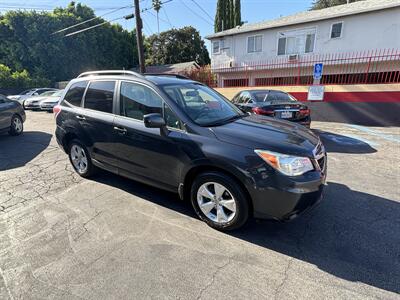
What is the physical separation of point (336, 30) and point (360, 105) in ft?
29.8

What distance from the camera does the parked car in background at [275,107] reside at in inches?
245

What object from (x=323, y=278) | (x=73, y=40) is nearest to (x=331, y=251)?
(x=323, y=278)

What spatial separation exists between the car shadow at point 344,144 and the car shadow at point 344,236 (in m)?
2.58

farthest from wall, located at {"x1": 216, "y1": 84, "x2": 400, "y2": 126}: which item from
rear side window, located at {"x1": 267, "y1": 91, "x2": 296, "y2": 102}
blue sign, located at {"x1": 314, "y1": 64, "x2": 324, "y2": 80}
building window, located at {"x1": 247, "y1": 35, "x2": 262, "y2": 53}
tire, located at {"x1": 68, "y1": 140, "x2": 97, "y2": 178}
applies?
building window, located at {"x1": 247, "y1": 35, "x2": 262, "y2": 53}

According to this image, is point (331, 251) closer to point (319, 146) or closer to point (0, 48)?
point (319, 146)

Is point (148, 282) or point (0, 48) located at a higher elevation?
point (0, 48)

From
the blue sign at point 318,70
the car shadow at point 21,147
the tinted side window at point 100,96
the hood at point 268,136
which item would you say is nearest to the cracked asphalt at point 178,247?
the hood at point 268,136

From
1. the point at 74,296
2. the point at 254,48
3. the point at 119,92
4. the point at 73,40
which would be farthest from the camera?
the point at 73,40

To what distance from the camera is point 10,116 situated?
25.3ft

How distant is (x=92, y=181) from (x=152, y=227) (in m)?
1.94

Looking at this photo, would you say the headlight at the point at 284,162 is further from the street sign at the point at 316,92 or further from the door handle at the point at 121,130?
the street sign at the point at 316,92

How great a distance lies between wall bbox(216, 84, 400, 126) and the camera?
8.62 meters

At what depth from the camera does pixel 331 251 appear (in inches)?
103

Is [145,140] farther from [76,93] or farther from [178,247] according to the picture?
[76,93]
